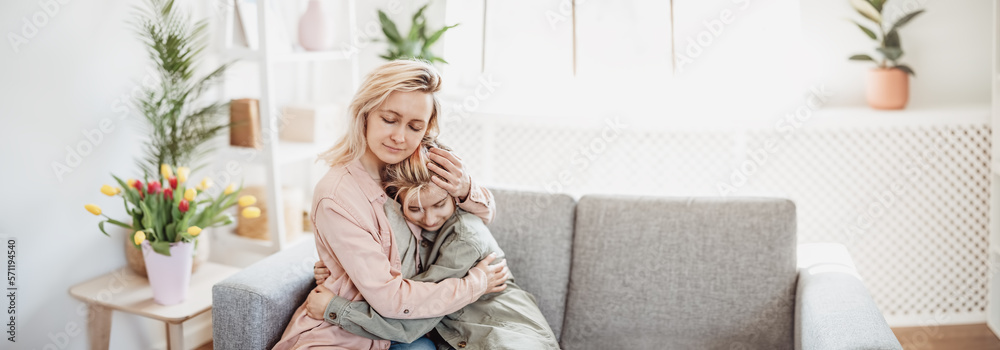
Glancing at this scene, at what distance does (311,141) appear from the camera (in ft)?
10.3

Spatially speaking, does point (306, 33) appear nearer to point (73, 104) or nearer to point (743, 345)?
point (73, 104)

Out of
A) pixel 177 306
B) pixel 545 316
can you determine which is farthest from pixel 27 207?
pixel 545 316

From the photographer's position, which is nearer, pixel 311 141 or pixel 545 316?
pixel 545 316

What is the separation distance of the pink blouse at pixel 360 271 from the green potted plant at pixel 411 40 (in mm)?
1508

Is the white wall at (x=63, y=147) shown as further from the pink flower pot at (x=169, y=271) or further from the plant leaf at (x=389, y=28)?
the plant leaf at (x=389, y=28)

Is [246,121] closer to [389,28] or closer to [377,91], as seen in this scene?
[389,28]

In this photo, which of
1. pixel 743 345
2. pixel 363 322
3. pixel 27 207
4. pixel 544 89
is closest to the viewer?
pixel 363 322

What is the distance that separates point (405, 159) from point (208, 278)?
3.67ft

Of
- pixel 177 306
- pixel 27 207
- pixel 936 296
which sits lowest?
pixel 936 296

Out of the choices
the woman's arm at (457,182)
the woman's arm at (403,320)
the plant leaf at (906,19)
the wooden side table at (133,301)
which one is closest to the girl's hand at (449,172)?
the woman's arm at (457,182)

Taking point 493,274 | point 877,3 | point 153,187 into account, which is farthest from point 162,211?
point 877,3

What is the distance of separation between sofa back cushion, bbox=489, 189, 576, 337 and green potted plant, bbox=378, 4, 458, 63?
48.8 inches

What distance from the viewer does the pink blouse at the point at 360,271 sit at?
67.0 inches

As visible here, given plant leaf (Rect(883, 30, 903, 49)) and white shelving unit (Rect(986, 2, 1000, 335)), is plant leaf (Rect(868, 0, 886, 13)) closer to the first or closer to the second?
plant leaf (Rect(883, 30, 903, 49))
